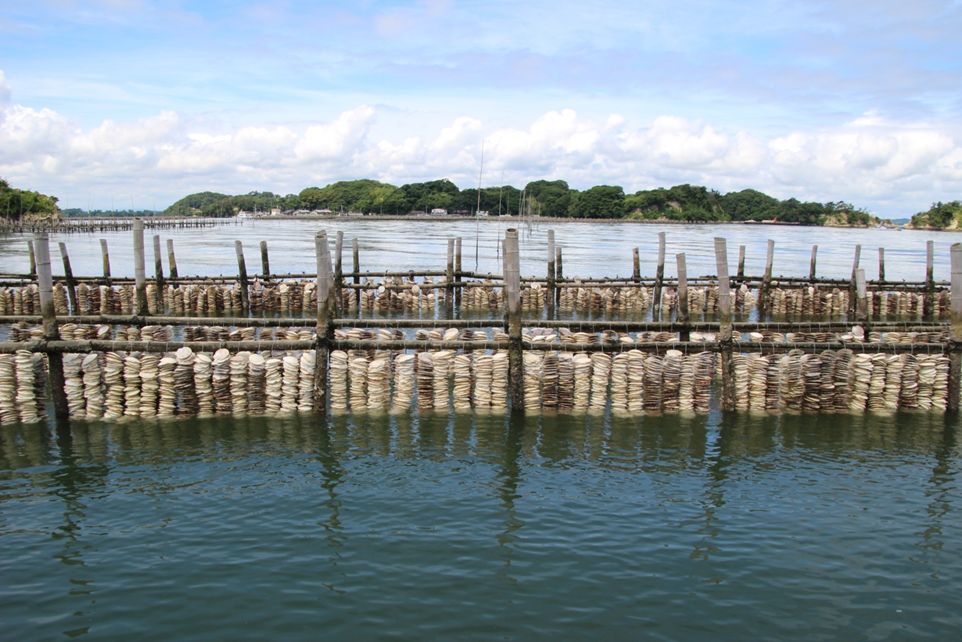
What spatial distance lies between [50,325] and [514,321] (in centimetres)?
953

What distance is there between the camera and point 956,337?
1454 centimetres

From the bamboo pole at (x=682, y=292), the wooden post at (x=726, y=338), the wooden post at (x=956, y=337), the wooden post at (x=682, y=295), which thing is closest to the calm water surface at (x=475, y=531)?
the wooden post at (x=726, y=338)

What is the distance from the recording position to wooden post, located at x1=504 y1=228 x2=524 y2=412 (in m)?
13.7

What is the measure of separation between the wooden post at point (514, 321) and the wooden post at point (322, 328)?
382cm

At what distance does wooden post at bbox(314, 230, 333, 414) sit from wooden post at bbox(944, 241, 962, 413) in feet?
45.5

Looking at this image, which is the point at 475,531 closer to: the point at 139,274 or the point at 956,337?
the point at 956,337

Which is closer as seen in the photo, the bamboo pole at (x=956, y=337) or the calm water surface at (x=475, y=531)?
the calm water surface at (x=475, y=531)

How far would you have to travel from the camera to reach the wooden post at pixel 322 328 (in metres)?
13.4

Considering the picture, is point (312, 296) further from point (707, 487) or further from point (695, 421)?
point (707, 487)

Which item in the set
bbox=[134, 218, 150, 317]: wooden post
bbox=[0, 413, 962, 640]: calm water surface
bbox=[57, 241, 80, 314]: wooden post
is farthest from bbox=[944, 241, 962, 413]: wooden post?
bbox=[57, 241, 80, 314]: wooden post

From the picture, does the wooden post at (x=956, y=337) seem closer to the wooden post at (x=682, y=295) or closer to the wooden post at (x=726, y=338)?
the wooden post at (x=726, y=338)

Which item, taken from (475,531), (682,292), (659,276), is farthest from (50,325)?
(659,276)

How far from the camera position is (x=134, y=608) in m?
7.44

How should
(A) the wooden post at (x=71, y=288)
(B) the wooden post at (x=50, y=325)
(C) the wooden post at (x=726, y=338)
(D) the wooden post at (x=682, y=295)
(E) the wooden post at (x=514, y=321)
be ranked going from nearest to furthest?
1. (B) the wooden post at (x=50, y=325)
2. (E) the wooden post at (x=514, y=321)
3. (C) the wooden post at (x=726, y=338)
4. (D) the wooden post at (x=682, y=295)
5. (A) the wooden post at (x=71, y=288)
